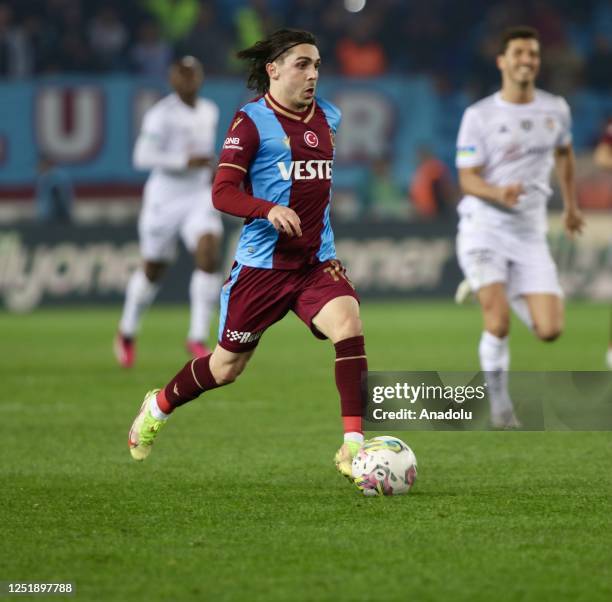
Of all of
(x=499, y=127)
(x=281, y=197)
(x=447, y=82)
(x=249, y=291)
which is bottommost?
(x=249, y=291)

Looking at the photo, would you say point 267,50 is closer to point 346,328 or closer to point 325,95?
point 346,328

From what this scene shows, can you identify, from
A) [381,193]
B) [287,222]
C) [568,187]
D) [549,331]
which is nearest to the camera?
[287,222]

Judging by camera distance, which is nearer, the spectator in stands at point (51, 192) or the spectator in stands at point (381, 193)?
the spectator in stands at point (51, 192)

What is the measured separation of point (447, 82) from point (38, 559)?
753 inches

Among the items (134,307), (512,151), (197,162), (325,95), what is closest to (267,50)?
(512,151)

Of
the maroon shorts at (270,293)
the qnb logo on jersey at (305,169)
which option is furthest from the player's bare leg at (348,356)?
the qnb logo on jersey at (305,169)

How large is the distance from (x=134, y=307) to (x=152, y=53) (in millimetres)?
10609

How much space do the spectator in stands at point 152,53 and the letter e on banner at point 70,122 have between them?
3.88ft

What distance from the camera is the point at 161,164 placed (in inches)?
467

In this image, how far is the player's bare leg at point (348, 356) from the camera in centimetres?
595

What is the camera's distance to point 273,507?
5.58 meters

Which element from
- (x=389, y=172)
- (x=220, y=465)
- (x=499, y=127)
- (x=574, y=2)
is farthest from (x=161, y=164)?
(x=574, y=2)

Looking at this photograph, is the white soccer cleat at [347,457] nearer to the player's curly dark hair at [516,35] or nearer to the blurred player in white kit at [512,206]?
the blurred player in white kit at [512,206]

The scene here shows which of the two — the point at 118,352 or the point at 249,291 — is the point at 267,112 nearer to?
the point at 249,291
